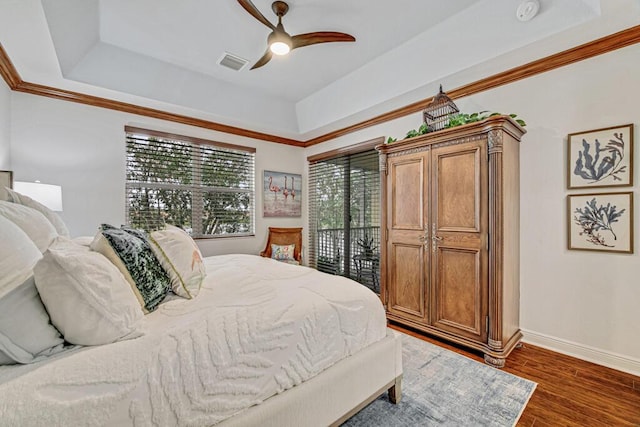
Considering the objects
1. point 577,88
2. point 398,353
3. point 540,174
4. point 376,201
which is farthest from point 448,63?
point 398,353

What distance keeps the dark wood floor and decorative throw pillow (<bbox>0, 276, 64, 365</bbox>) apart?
7.29ft

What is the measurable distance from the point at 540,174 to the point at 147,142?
4237 millimetres

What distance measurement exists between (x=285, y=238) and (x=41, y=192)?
9.33 feet

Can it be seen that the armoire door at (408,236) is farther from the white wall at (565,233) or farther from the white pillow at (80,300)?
the white pillow at (80,300)

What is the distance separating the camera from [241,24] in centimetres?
243

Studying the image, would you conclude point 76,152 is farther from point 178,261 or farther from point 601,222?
point 601,222

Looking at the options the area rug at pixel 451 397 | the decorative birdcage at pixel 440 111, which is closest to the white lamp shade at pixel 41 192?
the area rug at pixel 451 397

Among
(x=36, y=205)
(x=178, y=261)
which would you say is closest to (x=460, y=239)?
(x=178, y=261)

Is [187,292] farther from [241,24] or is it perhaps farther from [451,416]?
[241,24]

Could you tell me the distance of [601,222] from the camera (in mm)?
2152

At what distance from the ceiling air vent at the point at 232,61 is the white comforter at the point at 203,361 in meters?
2.44

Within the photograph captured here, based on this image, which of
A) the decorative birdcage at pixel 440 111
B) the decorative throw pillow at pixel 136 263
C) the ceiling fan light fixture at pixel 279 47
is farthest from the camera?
the decorative birdcage at pixel 440 111

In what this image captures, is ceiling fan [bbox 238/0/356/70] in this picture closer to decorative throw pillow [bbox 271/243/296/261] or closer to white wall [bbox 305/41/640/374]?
white wall [bbox 305/41/640/374]

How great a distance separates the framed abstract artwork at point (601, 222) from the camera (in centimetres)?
205
